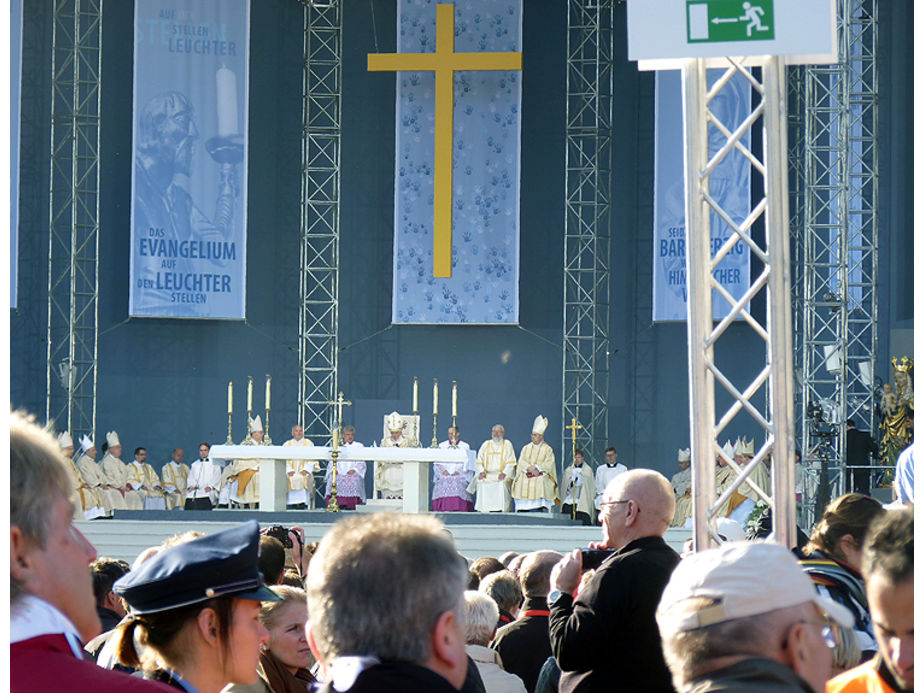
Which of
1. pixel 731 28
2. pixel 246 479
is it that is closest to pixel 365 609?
pixel 731 28

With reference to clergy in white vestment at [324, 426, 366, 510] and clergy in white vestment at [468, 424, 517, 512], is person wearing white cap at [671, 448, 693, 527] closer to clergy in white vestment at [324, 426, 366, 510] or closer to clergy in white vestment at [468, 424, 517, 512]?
clergy in white vestment at [468, 424, 517, 512]

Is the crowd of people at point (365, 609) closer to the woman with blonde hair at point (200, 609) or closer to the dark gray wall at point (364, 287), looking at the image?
the woman with blonde hair at point (200, 609)

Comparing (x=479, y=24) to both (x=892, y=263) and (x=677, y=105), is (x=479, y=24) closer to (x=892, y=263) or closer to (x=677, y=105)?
(x=677, y=105)

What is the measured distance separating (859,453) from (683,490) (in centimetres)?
345

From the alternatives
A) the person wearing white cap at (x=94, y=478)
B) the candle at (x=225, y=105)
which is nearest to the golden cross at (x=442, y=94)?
the candle at (x=225, y=105)

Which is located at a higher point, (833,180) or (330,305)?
(833,180)

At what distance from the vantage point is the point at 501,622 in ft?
15.9

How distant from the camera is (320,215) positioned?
56.7 feet

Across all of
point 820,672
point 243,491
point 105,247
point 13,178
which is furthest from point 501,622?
point 105,247

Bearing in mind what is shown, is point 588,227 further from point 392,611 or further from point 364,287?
point 392,611

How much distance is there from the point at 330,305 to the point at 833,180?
22.4 ft

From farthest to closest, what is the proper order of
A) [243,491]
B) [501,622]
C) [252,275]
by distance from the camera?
[252,275]
[243,491]
[501,622]

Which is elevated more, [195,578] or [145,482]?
[195,578]

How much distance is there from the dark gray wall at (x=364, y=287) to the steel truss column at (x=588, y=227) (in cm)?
22
